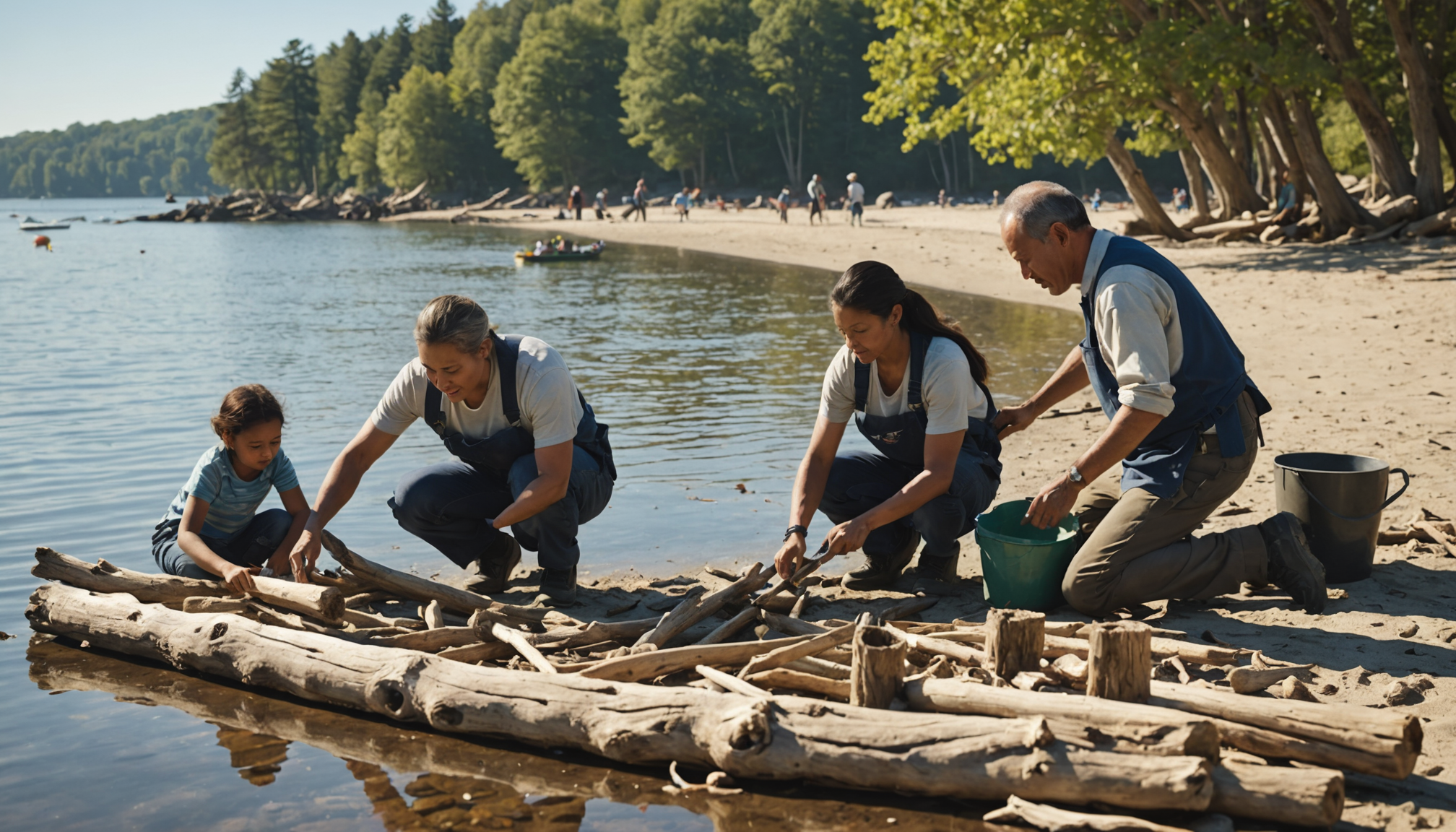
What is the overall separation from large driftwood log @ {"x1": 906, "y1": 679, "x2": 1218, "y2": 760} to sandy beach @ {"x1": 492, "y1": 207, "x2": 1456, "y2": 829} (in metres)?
0.53

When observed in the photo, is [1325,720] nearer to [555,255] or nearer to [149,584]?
[149,584]

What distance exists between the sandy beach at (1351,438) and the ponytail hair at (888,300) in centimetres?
134

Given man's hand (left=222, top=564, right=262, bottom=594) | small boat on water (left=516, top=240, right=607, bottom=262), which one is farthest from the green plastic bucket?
small boat on water (left=516, top=240, right=607, bottom=262)

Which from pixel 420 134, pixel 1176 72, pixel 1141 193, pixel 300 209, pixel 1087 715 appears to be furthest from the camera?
pixel 420 134

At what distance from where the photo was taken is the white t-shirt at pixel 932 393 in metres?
5.05

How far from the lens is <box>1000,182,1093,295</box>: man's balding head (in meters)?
4.63

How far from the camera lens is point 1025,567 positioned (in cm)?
510

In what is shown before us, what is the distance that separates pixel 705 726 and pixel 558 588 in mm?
2107

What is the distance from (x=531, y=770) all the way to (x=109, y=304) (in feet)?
88.0

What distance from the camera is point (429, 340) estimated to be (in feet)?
16.0

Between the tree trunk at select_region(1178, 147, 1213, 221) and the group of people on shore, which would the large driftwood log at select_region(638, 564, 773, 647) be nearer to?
the group of people on shore

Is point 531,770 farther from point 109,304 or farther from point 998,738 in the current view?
point 109,304

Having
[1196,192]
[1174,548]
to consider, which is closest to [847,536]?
[1174,548]

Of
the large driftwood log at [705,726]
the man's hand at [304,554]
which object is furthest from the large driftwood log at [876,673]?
the man's hand at [304,554]
